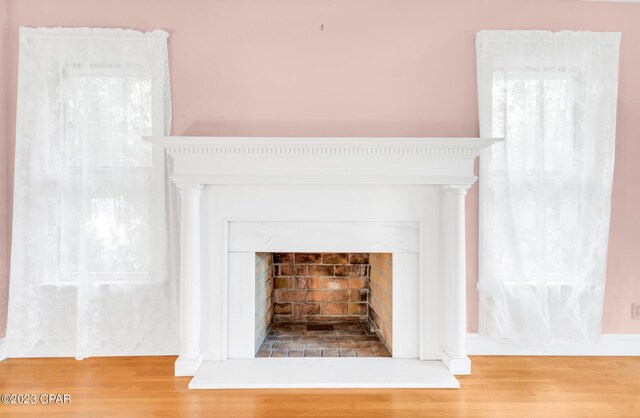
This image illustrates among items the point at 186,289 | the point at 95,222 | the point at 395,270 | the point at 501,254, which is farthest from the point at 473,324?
the point at 95,222

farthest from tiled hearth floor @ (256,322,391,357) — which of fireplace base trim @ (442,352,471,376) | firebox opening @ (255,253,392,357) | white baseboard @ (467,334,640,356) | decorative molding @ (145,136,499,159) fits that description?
decorative molding @ (145,136,499,159)

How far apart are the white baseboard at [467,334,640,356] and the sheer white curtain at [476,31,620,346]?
109 mm

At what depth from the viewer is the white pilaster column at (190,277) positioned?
7.66ft

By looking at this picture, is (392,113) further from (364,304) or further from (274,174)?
(364,304)

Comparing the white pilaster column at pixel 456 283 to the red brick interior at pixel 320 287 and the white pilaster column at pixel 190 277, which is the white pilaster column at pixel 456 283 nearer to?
the red brick interior at pixel 320 287

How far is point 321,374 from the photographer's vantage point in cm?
227

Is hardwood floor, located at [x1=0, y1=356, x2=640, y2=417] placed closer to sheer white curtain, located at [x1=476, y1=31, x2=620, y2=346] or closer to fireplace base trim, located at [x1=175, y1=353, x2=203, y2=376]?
fireplace base trim, located at [x1=175, y1=353, x2=203, y2=376]

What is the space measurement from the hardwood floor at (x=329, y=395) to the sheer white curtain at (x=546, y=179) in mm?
307

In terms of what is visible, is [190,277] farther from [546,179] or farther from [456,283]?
[546,179]

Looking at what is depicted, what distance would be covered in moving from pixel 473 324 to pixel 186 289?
183 cm

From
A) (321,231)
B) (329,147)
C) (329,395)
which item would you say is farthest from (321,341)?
(329,147)

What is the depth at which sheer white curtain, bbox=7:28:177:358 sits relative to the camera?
2.51 metres

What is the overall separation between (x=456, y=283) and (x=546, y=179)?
92cm

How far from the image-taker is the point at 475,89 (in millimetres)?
2643
